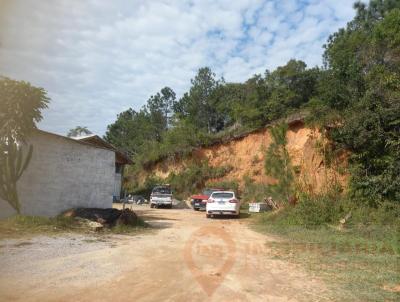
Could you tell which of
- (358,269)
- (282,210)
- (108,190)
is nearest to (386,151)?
(282,210)

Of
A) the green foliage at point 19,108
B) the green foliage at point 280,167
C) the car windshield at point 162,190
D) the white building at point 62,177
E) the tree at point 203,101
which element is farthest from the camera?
the tree at point 203,101

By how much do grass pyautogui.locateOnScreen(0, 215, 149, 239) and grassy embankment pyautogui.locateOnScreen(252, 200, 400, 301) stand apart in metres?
6.19

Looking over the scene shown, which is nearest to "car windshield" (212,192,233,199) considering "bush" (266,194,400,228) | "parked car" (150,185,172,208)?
"bush" (266,194,400,228)

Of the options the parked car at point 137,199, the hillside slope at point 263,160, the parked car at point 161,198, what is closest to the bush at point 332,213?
the hillside slope at point 263,160

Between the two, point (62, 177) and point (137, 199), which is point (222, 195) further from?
point (137, 199)

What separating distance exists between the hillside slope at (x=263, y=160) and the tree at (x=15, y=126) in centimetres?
1414

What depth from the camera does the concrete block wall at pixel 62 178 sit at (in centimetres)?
1742

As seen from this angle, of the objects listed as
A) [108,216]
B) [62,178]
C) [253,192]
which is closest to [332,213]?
[108,216]

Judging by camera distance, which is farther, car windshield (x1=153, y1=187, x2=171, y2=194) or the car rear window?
car windshield (x1=153, y1=187, x2=171, y2=194)

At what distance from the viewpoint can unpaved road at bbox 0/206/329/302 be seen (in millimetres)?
7102

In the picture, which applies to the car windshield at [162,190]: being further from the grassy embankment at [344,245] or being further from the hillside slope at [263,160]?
the grassy embankment at [344,245]

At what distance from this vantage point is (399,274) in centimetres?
922

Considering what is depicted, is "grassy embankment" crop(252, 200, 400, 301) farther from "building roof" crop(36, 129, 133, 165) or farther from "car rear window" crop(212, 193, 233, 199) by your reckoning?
"building roof" crop(36, 129, 133, 165)

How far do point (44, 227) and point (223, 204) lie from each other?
1130cm
